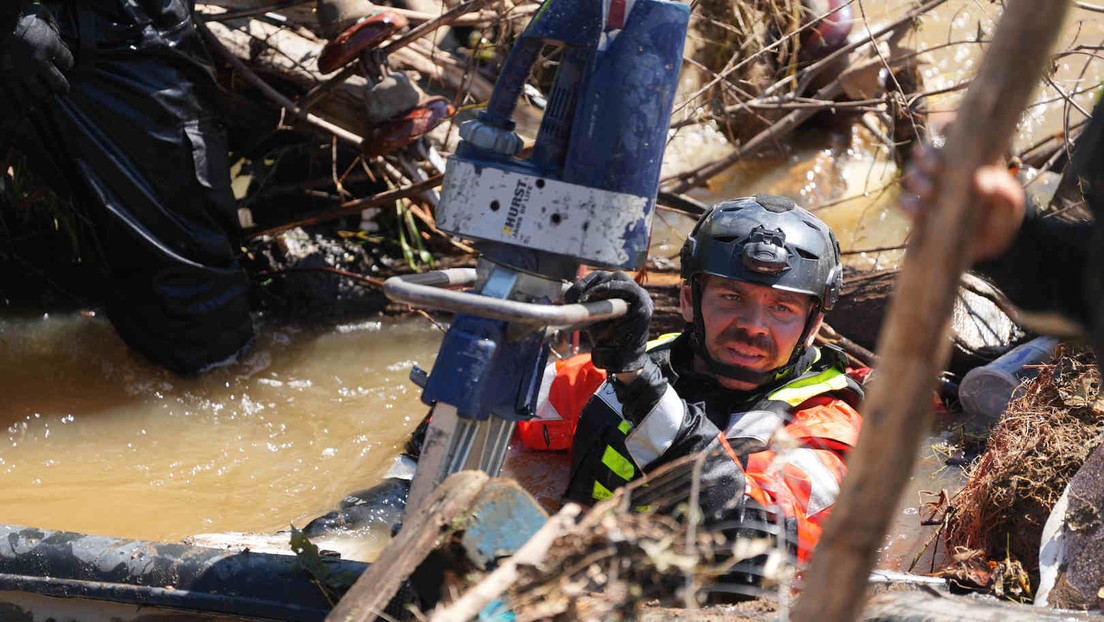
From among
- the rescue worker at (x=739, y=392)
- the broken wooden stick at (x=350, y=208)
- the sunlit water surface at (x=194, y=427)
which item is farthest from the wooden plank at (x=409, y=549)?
the broken wooden stick at (x=350, y=208)

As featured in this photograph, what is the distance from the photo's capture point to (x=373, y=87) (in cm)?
430

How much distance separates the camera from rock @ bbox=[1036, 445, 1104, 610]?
2.07 meters

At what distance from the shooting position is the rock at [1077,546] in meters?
2.07

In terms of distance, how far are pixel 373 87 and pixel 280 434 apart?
158cm

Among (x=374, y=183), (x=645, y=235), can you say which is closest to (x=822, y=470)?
(x=645, y=235)

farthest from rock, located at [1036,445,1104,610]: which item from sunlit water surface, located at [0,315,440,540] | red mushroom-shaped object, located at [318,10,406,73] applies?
red mushroom-shaped object, located at [318,10,406,73]

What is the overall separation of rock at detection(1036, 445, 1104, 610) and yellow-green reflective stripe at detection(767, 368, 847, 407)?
65cm

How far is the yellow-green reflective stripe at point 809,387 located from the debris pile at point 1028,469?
0.48 metres

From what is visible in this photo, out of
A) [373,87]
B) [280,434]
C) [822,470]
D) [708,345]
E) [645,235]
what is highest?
[373,87]

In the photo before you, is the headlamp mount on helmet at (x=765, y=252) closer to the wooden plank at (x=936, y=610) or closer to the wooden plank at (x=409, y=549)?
the wooden plank at (x=936, y=610)

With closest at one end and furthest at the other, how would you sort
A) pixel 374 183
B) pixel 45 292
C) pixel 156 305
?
1. pixel 156 305
2. pixel 45 292
3. pixel 374 183

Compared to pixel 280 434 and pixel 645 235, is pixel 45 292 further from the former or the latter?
Result: pixel 645 235

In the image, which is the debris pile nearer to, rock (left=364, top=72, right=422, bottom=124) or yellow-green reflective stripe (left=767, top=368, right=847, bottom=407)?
yellow-green reflective stripe (left=767, top=368, right=847, bottom=407)

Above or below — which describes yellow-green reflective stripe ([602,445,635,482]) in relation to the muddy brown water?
above
